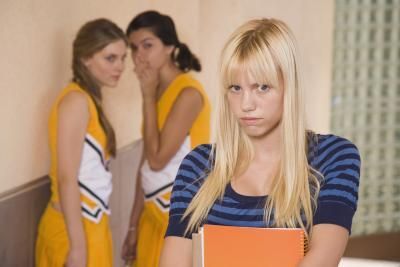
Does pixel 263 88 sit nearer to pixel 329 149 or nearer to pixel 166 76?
pixel 329 149

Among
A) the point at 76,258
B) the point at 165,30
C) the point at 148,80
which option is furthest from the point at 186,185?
the point at 165,30

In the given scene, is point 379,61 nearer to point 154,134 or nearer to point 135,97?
point 135,97

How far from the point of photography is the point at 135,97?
3.29m

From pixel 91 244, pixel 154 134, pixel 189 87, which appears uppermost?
pixel 189 87

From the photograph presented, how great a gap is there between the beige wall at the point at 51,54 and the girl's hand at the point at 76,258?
0.94 feet

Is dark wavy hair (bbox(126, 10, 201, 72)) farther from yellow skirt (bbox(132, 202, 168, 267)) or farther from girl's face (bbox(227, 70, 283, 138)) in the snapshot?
girl's face (bbox(227, 70, 283, 138))

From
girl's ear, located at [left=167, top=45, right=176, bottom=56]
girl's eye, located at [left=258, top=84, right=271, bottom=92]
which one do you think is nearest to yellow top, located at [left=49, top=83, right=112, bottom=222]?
girl's ear, located at [left=167, top=45, right=176, bottom=56]

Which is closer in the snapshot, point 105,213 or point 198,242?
point 198,242

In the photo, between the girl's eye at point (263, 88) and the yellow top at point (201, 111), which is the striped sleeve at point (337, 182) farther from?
the yellow top at point (201, 111)

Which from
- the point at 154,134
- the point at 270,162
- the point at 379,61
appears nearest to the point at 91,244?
the point at 154,134

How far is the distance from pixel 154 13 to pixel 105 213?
0.76 m

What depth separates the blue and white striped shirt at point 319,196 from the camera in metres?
1.23

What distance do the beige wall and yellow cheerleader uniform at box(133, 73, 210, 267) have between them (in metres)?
0.37

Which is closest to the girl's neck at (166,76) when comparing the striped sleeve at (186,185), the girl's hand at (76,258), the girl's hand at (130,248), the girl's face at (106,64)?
the girl's face at (106,64)
